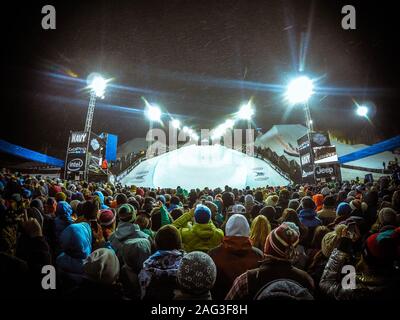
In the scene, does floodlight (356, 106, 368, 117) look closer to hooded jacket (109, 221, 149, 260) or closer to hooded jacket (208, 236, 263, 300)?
hooded jacket (208, 236, 263, 300)

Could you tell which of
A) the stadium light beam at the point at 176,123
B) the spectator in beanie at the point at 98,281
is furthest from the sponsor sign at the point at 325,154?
the stadium light beam at the point at 176,123

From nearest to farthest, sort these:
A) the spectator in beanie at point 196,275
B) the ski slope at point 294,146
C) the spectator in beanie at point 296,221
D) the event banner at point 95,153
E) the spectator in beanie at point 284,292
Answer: the spectator in beanie at point 284,292, the spectator in beanie at point 196,275, the spectator in beanie at point 296,221, the event banner at point 95,153, the ski slope at point 294,146

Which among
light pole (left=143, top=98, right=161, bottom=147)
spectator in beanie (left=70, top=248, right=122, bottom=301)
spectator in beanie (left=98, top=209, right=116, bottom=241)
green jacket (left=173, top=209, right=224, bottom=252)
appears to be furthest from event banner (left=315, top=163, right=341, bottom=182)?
light pole (left=143, top=98, right=161, bottom=147)

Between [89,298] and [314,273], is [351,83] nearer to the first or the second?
[314,273]

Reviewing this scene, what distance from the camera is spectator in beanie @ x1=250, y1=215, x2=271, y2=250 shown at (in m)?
3.98

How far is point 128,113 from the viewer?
39469 mm

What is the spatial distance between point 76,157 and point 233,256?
1329 cm

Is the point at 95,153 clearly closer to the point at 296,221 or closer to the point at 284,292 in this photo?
the point at 296,221

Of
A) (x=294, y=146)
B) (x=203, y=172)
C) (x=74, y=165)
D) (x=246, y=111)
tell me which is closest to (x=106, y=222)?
(x=74, y=165)

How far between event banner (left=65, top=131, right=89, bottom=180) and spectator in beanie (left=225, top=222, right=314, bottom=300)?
13.4 meters

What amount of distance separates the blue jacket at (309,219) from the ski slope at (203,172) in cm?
1893

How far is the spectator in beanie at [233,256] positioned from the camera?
3021 mm

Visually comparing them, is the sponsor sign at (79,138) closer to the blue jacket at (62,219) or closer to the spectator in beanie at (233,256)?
the blue jacket at (62,219)

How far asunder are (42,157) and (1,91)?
6811mm
